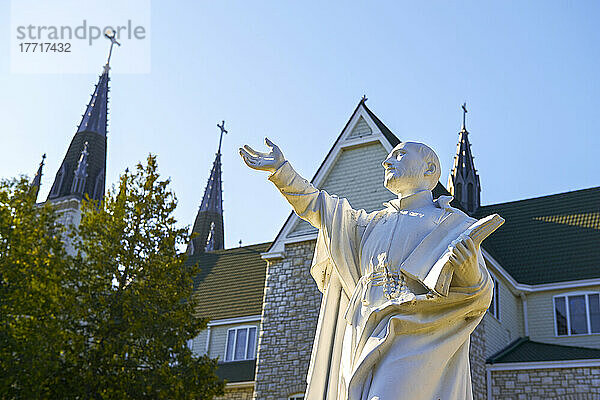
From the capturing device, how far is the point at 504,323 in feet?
74.5

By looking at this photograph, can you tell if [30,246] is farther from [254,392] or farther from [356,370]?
[356,370]

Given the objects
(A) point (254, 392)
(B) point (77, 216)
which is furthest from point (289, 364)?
(B) point (77, 216)

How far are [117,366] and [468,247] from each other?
14071 millimetres

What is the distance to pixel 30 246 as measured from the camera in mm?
18672

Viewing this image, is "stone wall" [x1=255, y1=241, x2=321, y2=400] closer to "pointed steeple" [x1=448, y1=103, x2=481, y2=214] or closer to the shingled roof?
the shingled roof

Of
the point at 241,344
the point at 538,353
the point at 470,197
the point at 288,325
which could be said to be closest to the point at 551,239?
the point at 538,353

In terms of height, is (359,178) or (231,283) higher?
(359,178)

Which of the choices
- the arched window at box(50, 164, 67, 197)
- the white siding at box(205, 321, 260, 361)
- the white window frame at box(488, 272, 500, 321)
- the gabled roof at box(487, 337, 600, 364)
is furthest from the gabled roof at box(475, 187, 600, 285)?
the arched window at box(50, 164, 67, 197)

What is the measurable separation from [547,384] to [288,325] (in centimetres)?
720

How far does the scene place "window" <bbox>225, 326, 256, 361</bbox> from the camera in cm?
2631

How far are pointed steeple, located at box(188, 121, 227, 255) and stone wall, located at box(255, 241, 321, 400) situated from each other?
2936 cm

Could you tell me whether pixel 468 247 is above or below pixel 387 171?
below

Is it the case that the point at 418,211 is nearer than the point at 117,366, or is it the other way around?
the point at 418,211

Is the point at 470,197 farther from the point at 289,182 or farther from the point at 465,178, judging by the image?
the point at 289,182
